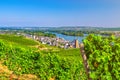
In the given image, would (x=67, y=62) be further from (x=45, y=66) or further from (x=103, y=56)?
(x=103, y=56)

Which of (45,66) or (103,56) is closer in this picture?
(103,56)

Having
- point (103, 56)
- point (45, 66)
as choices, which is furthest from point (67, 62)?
point (103, 56)

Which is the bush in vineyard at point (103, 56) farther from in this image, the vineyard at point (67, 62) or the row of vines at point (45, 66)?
the row of vines at point (45, 66)

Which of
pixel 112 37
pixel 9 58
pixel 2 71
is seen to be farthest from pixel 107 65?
pixel 9 58

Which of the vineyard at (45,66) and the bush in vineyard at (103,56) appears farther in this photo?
the vineyard at (45,66)

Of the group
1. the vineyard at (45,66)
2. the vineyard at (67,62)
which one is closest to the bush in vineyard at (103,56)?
the vineyard at (67,62)

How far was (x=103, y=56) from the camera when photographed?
7.59 meters

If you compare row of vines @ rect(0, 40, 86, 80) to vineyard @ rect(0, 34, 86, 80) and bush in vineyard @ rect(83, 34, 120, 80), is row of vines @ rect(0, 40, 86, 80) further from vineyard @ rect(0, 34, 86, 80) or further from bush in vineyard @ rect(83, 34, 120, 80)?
bush in vineyard @ rect(83, 34, 120, 80)

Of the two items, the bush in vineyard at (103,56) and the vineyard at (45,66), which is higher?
the bush in vineyard at (103,56)

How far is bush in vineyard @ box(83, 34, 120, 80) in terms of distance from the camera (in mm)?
7617

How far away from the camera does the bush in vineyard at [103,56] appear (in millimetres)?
7617

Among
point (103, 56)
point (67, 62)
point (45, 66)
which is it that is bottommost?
point (45, 66)

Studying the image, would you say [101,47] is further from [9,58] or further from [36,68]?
[9,58]

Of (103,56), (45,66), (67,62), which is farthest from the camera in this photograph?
(67,62)
